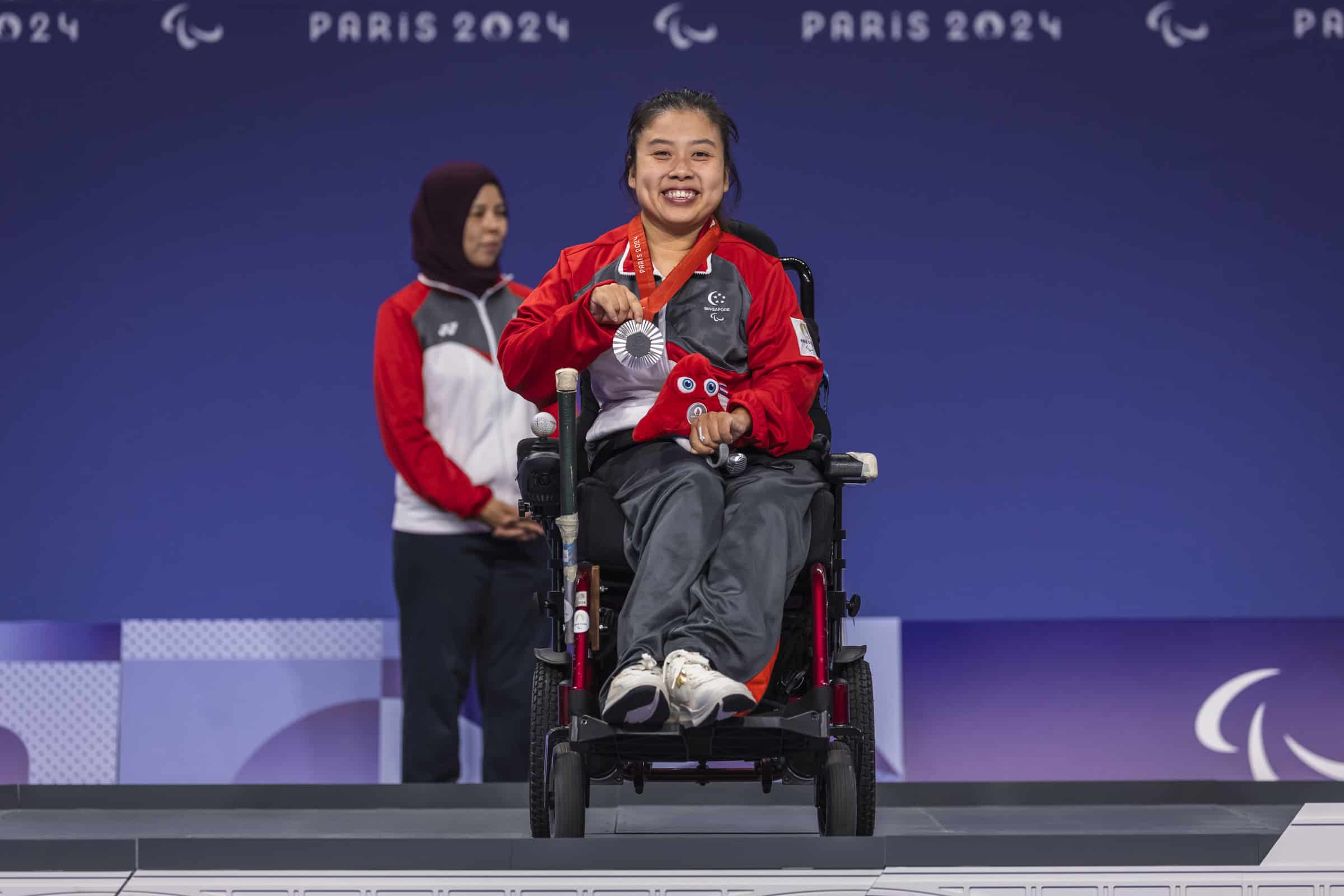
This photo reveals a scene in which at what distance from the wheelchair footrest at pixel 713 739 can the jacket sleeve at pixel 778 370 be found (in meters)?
0.45

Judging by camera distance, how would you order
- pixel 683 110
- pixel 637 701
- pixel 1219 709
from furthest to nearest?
pixel 1219 709, pixel 683 110, pixel 637 701

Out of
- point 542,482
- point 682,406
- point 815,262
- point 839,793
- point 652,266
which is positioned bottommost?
point 839,793

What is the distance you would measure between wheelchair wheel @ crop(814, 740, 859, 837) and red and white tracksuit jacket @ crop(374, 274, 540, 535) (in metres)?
1.69

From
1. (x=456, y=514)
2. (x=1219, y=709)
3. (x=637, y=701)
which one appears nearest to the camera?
(x=637, y=701)

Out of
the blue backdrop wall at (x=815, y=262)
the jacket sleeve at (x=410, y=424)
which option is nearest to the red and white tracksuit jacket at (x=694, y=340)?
the jacket sleeve at (x=410, y=424)

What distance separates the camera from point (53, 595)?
4250 millimetres

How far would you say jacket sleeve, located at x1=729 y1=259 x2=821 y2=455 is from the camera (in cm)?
251

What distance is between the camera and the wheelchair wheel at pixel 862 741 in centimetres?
253

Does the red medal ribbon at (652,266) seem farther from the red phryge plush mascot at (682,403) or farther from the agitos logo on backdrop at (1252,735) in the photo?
the agitos logo on backdrop at (1252,735)

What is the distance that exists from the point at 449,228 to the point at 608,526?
5.95 ft

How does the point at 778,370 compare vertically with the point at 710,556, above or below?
above

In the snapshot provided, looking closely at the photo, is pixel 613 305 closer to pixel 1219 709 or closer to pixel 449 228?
pixel 449 228

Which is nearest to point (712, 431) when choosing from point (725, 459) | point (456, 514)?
point (725, 459)

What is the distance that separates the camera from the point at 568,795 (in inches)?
95.0
